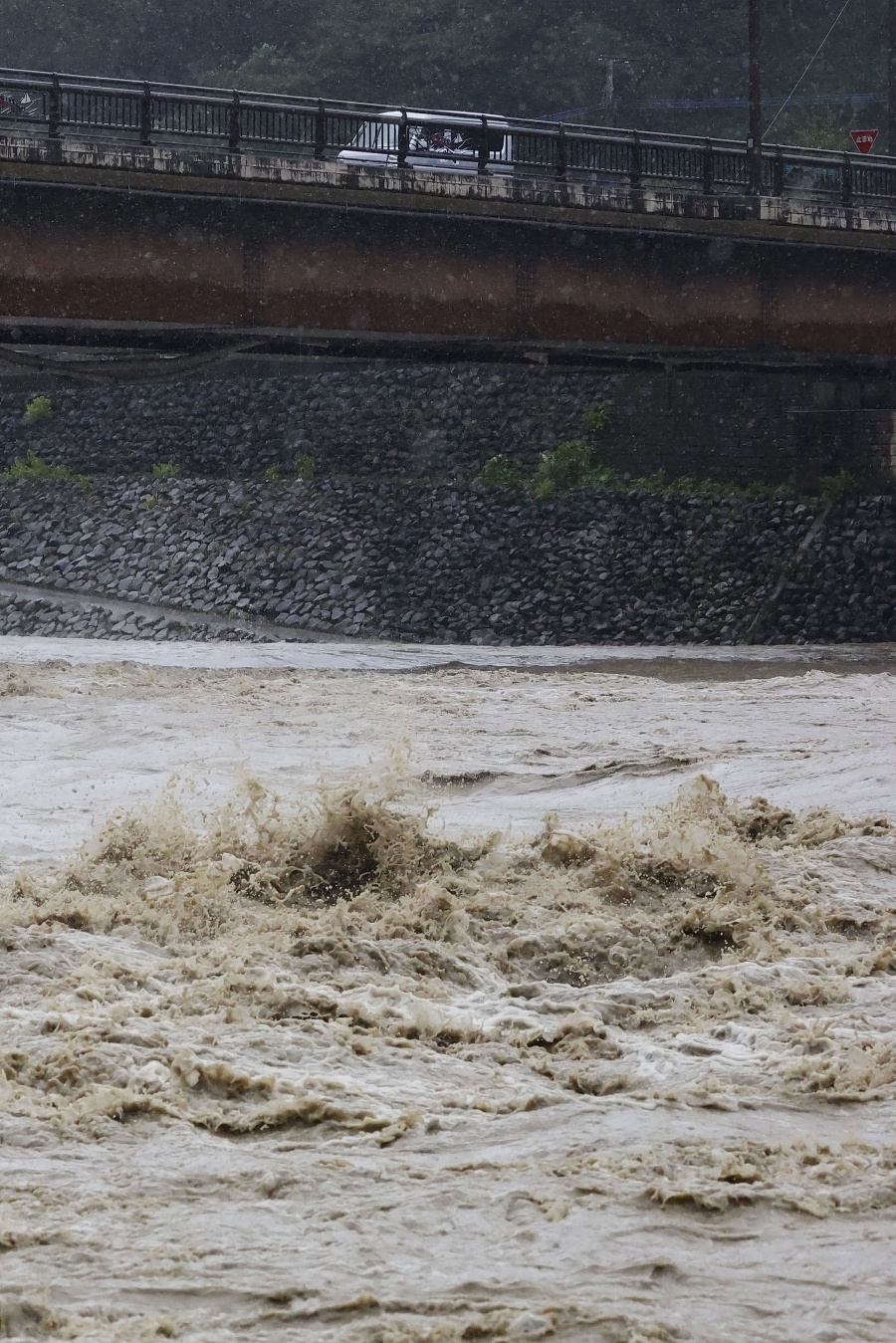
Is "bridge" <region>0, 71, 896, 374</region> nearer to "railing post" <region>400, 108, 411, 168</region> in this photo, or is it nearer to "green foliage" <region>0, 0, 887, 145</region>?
"railing post" <region>400, 108, 411, 168</region>

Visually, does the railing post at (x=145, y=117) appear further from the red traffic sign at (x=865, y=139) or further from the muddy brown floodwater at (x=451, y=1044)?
the red traffic sign at (x=865, y=139)

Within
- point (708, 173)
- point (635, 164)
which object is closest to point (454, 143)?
point (635, 164)

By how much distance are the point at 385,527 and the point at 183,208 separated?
1403 cm

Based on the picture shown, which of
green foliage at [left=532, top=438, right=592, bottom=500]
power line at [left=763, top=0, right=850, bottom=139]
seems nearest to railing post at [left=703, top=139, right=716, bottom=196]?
green foliage at [left=532, top=438, right=592, bottom=500]

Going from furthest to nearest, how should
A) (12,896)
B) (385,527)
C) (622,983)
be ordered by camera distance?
(385,527) < (12,896) < (622,983)

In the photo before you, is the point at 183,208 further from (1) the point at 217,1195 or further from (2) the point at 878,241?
(1) the point at 217,1195

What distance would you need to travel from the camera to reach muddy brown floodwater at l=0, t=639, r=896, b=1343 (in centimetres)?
491

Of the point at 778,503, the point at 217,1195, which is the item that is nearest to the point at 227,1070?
the point at 217,1195

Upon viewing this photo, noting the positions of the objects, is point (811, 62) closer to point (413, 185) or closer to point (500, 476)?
point (500, 476)

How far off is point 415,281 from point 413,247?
1.58 feet

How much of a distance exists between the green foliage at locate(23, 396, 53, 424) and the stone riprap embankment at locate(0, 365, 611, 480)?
0.56ft

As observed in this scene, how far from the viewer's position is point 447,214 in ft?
76.8

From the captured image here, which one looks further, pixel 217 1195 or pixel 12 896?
pixel 12 896

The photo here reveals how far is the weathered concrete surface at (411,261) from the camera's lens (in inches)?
850
